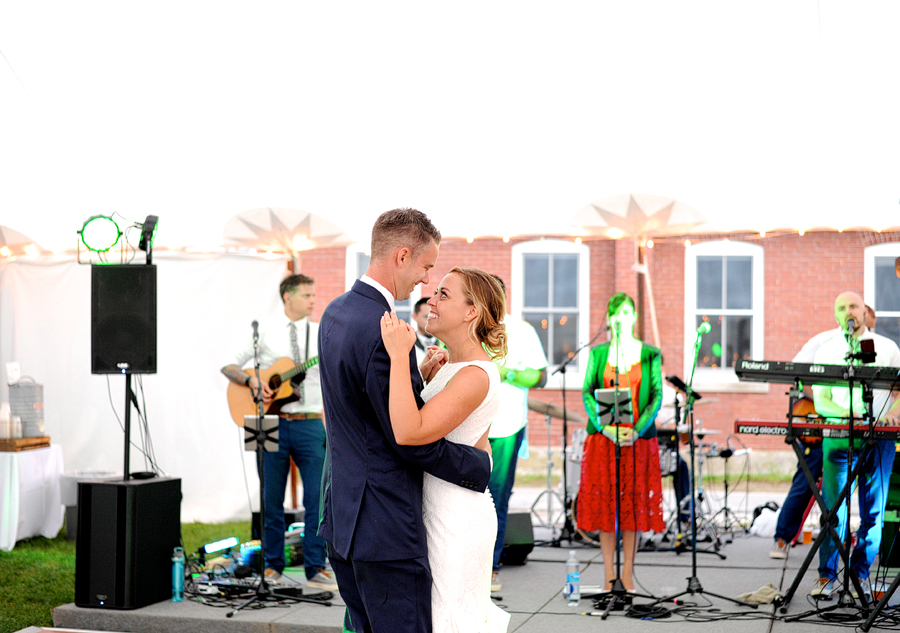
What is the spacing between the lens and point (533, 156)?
807 centimetres

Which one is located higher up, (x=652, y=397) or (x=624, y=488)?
(x=652, y=397)

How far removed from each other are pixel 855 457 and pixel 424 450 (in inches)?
168

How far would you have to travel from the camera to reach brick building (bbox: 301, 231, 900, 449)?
37.5 ft

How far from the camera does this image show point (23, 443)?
295 inches

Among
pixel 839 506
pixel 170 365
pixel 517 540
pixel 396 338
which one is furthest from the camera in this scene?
pixel 170 365

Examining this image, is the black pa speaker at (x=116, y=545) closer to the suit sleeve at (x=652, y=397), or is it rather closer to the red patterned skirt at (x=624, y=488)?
the red patterned skirt at (x=624, y=488)

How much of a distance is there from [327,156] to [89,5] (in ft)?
7.68

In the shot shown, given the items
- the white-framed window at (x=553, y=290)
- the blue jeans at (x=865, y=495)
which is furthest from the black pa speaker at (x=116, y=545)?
the white-framed window at (x=553, y=290)

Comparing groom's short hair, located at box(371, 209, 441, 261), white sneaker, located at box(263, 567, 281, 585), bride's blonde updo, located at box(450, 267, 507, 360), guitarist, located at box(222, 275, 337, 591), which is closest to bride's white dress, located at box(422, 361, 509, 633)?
bride's blonde updo, located at box(450, 267, 507, 360)

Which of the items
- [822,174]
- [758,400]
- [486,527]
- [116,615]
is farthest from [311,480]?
[758,400]

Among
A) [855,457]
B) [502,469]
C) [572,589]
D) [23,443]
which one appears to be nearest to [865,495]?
[855,457]

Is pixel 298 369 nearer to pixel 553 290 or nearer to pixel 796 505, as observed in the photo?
pixel 796 505

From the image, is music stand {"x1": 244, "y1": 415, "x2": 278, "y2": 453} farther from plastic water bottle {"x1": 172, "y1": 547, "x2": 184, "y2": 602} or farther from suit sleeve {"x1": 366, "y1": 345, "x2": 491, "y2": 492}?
suit sleeve {"x1": 366, "y1": 345, "x2": 491, "y2": 492}

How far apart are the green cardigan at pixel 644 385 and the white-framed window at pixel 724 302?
6667 millimetres
